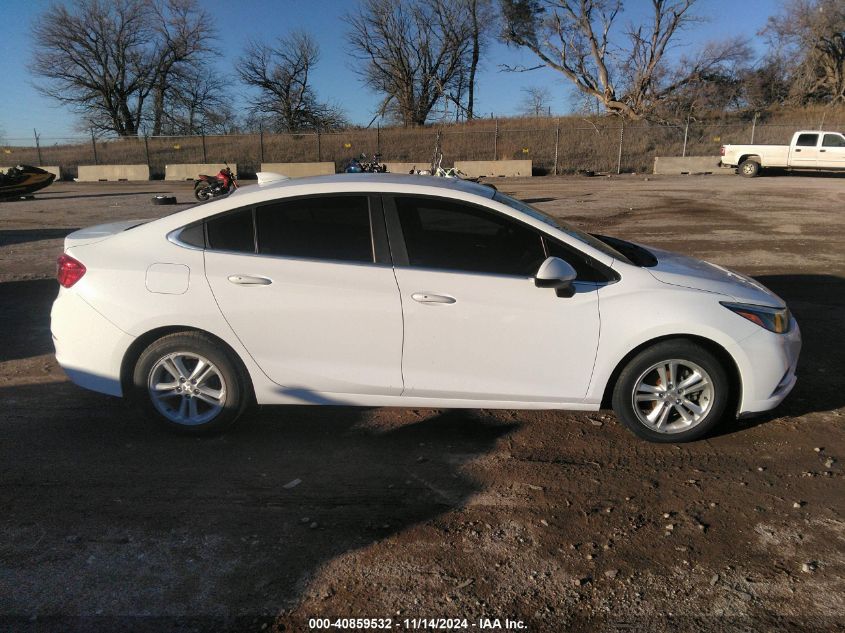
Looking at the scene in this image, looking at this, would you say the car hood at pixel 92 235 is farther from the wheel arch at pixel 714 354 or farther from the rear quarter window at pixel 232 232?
the wheel arch at pixel 714 354

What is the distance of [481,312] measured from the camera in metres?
3.62

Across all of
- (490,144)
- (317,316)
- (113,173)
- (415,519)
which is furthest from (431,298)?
(113,173)

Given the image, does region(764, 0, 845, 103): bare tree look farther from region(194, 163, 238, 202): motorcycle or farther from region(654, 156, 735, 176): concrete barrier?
region(194, 163, 238, 202): motorcycle

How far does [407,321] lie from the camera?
366 cm

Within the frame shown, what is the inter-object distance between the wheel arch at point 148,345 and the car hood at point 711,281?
8.56 ft

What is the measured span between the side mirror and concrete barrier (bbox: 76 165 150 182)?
38128 millimetres

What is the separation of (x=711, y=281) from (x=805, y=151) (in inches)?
1103

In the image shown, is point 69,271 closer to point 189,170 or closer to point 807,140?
point 807,140

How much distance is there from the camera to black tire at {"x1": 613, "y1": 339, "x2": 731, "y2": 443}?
3676 millimetres

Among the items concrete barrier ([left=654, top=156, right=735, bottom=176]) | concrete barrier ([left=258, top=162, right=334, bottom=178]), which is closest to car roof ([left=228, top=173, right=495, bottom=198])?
concrete barrier ([left=654, top=156, right=735, bottom=176])

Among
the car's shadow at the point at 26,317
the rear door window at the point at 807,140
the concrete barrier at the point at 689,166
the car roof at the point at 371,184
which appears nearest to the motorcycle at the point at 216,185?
the car's shadow at the point at 26,317

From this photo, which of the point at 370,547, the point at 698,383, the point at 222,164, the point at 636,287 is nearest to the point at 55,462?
the point at 370,547

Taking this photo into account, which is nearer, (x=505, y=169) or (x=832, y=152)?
(x=832, y=152)

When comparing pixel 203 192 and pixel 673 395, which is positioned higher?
pixel 203 192
